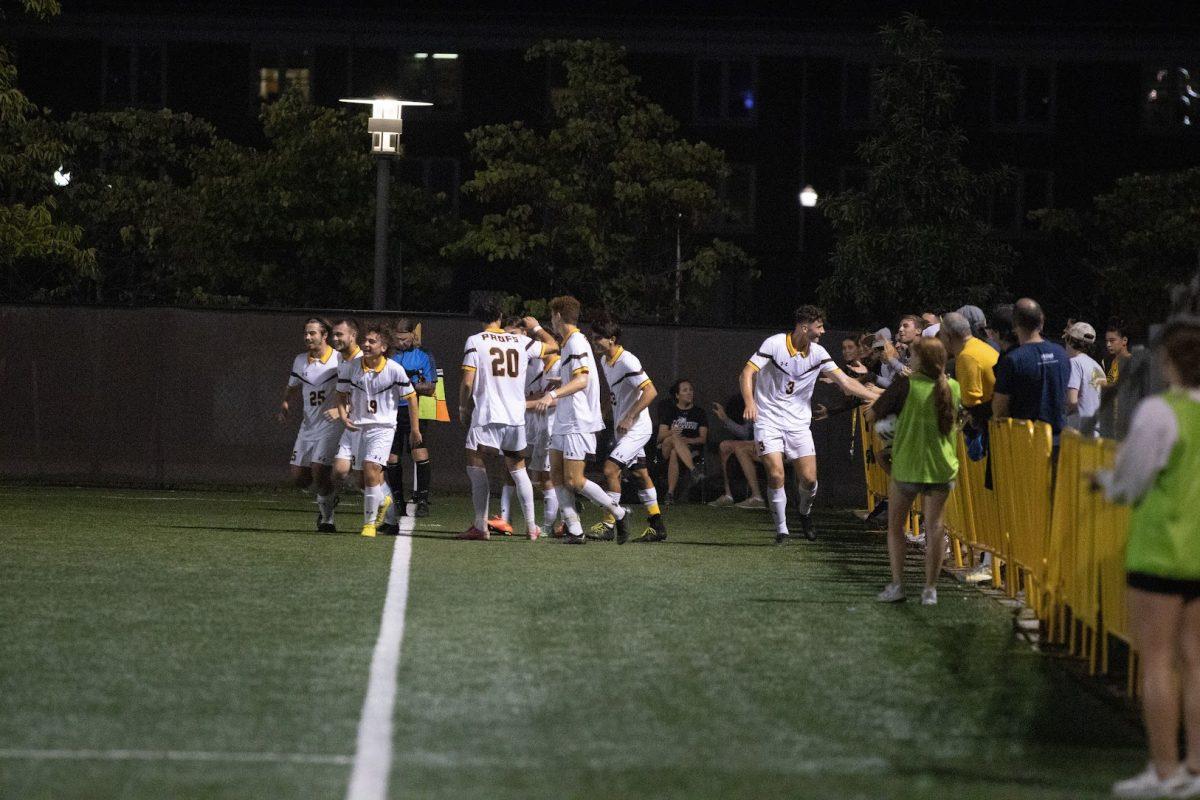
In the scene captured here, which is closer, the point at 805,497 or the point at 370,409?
the point at 370,409

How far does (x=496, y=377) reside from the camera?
644 inches

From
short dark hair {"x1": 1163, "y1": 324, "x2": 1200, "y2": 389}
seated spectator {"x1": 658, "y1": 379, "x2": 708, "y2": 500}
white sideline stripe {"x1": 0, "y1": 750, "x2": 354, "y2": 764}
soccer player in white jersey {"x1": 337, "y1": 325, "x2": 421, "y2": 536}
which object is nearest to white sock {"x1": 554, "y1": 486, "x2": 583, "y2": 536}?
soccer player in white jersey {"x1": 337, "y1": 325, "x2": 421, "y2": 536}

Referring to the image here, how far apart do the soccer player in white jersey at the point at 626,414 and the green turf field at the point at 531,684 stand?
2.10m

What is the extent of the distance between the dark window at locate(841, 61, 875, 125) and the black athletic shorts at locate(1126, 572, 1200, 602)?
1723 inches

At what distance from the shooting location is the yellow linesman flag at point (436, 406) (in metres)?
21.5

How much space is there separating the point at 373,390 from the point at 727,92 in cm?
3457

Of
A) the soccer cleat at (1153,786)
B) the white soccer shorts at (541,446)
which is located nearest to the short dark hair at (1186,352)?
the soccer cleat at (1153,786)

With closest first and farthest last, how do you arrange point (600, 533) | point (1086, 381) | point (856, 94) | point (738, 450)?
point (1086, 381)
point (600, 533)
point (738, 450)
point (856, 94)

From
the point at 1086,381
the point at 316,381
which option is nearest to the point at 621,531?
the point at 316,381

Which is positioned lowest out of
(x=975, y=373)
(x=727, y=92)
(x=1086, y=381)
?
(x=1086, y=381)

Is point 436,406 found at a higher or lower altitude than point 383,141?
lower

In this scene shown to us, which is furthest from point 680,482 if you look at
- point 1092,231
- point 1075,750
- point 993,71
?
point 993,71

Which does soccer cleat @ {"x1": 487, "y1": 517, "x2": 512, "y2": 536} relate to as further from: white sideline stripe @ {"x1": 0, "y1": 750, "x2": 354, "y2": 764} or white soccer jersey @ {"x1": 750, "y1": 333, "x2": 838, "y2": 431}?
white sideline stripe @ {"x1": 0, "y1": 750, "x2": 354, "y2": 764}

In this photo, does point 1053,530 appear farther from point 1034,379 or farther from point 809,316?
point 809,316
